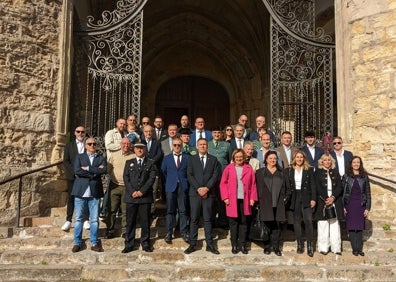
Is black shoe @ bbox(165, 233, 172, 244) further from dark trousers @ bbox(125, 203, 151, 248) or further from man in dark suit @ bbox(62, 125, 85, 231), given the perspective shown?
man in dark suit @ bbox(62, 125, 85, 231)

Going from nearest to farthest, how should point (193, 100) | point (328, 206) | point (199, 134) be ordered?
point (328, 206), point (199, 134), point (193, 100)

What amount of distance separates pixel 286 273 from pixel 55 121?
4.53 meters

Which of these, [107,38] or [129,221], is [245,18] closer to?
[107,38]

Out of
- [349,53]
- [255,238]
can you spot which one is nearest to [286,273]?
[255,238]

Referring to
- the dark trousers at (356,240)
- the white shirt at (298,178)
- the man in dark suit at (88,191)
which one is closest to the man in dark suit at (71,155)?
the man in dark suit at (88,191)

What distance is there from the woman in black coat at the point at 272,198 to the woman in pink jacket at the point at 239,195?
0.39ft

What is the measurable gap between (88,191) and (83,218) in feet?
1.15

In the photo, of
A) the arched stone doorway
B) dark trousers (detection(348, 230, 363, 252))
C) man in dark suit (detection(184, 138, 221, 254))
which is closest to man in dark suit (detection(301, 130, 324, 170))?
dark trousers (detection(348, 230, 363, 252))

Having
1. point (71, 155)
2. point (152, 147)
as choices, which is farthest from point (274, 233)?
point (71, 155)

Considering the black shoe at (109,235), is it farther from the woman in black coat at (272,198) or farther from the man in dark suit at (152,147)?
the woman in black coat at (272,198)

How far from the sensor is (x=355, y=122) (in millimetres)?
7520

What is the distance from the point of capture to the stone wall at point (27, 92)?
6633 mm

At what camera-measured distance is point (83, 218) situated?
5.44 m

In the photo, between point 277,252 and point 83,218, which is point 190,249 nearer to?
point 277,252
